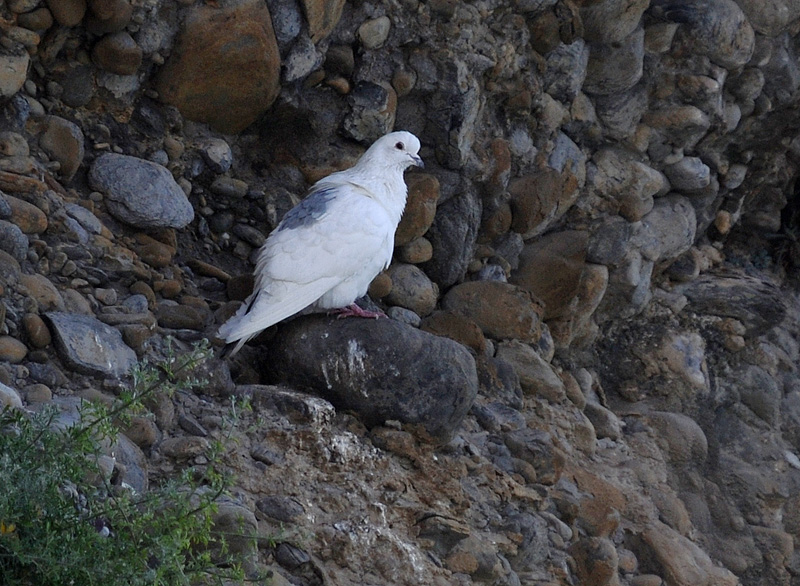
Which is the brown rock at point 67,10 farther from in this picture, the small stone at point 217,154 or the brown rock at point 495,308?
the brown rock at point 495,308

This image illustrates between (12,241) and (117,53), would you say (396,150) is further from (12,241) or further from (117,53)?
(12,241)

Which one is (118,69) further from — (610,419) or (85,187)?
(610,419)

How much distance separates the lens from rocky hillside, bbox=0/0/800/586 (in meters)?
4.68

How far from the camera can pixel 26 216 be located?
4762 millimetres

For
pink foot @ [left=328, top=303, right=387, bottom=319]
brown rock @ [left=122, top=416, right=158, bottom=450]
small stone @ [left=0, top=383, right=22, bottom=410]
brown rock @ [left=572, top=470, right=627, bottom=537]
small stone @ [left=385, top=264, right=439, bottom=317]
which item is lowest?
brown rock @ [left=572, top=470, right=627, bottom=537]

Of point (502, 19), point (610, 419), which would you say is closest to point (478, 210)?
point (502, 19)

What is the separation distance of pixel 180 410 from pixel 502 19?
3.57 metres

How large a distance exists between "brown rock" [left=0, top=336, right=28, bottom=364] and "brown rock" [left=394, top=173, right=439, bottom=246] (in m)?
2.79

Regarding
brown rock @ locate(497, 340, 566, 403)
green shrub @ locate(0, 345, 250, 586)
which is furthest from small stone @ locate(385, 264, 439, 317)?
green shrub @ locate(0, 345, 250, 586)

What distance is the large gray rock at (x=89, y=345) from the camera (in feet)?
14.1

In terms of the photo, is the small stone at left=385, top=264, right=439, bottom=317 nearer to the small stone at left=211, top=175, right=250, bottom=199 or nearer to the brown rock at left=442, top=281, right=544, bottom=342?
the brown rock at left=442, top=281, right=544, bottom=342

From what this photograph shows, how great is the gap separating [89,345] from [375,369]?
52.2 inches

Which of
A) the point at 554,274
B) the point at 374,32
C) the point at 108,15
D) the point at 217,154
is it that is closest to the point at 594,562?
the point at 554,274

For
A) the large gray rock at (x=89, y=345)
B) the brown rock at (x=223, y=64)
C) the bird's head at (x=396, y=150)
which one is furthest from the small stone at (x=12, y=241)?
the bird's head at (x=396, y=150)
